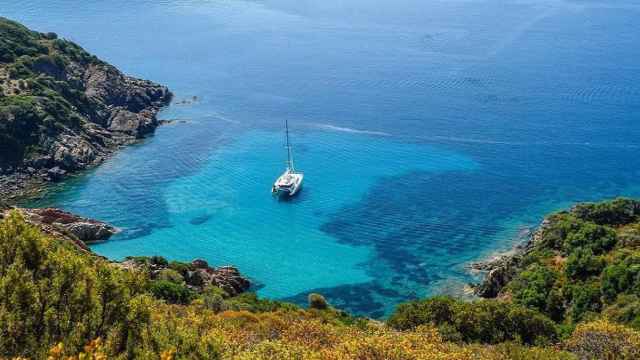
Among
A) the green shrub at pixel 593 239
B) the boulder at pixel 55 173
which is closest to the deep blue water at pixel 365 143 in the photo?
the boulder at pixel 55 173

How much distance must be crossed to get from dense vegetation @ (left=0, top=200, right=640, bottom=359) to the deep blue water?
10.7 m

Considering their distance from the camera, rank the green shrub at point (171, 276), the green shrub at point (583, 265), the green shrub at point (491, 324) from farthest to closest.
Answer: the green shrub at point (583, 265) < the green shrub at point (171, 276) < the green shrub at point (491, 324)

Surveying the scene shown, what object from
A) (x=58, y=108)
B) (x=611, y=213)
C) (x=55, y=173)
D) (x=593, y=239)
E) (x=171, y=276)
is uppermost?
(x=58, y=108)

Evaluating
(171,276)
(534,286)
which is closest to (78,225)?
(171,276)

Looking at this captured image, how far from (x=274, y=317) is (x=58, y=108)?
59010 millimetres

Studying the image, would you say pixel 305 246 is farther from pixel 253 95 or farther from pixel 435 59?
pixel 435 59

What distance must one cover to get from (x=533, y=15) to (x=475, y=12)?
14100 millimetres

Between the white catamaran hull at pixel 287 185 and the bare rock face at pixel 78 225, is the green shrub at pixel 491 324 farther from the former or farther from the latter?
the white catamaran hull at pixel 287 185

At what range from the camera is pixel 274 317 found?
31938 millimetres

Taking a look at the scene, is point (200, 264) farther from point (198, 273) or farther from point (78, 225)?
point (78, 225)

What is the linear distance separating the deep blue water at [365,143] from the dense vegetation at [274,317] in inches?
422

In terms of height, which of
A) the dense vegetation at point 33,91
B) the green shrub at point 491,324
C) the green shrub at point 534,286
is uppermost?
the dense vegetation at point 33,91

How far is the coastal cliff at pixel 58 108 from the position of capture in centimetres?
7156

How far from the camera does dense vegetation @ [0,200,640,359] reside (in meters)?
16.4
